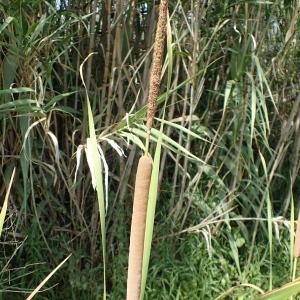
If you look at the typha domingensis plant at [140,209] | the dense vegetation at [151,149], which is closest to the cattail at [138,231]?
the typha domingensis plant at [140,209]

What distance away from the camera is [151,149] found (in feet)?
6.85

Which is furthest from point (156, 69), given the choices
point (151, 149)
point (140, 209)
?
point (151, 149)

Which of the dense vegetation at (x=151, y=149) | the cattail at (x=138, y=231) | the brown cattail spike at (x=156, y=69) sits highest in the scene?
the brown cattail spike at (x=156, y=69)

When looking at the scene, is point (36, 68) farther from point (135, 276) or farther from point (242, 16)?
point (135, 276)

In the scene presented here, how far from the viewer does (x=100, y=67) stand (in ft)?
7.30

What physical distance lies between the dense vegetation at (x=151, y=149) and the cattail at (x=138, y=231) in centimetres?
135

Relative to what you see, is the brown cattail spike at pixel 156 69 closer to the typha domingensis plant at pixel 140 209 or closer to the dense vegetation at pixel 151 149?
the typha domingensis plant at pixel 140 209

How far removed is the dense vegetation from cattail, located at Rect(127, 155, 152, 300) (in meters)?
1.35

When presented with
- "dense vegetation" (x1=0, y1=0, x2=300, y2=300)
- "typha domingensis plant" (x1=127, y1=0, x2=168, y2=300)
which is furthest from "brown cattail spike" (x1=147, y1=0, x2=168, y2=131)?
"dense vegetation" (x1=0, y1=0, x2=300, y2=300)

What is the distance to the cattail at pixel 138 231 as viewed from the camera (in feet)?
1.72

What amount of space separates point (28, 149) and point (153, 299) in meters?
0.72

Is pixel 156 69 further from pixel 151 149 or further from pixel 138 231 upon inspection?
pixel 151 149

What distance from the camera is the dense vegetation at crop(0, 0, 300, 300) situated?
2.05 m

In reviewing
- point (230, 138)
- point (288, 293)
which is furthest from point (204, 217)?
point (288, 293)
